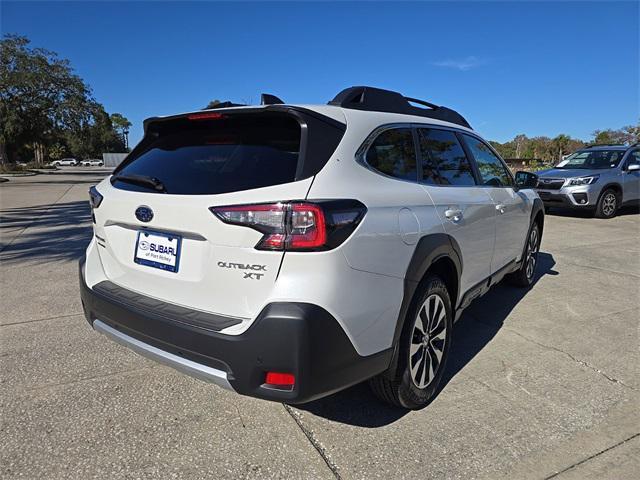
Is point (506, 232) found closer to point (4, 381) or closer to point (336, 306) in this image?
point (336, 306)

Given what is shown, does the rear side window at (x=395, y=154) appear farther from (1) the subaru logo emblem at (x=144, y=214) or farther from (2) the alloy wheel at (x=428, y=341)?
(1) the subaru logo emblem at (x=144, y=214)

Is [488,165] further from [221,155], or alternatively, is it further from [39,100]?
[39,100]

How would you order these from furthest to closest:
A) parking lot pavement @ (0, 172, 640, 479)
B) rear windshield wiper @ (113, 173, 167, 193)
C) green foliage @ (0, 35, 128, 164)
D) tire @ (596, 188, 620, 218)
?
green foliage @ (0, 35, 128, 164)
tire @ (596, 188, 620, 218)
rear windshield wiper @ (113, 173, 167, 193)
parking lot pavement @ (0, 172, 640, 479)

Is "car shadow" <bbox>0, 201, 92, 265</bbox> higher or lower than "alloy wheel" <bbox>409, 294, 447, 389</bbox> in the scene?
lower

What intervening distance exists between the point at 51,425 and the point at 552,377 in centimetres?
316

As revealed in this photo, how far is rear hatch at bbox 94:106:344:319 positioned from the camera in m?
1.90

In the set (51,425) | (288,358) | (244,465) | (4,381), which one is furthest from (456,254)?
(4,381)

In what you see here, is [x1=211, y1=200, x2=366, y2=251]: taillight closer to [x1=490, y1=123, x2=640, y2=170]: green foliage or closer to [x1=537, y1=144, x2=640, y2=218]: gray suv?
[x1=537, y1=144, x2=640, y2=218]: gray suv

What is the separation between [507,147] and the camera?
63.8m

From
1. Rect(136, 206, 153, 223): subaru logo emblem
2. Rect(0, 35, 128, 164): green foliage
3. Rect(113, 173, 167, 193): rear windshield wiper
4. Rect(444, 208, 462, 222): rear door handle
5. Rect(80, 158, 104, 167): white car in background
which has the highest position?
Rect(0, 35, 128, 164): green foliage

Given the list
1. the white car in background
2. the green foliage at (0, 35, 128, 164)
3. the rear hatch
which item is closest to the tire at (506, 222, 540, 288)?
the rear hatch

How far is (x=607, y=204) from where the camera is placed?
1071 cm

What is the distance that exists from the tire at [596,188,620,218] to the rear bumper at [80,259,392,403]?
35.2ft

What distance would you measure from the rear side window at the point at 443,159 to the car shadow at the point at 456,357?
131cm
